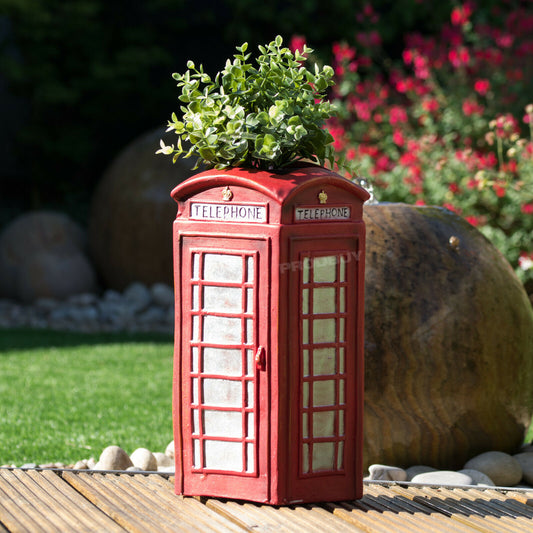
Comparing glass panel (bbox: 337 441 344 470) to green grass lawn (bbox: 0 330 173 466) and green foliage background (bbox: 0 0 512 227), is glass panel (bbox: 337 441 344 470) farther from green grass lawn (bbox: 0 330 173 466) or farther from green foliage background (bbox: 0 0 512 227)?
green foliage background (bbox: 0 0 512 227)

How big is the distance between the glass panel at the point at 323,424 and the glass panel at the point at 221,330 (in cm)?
45

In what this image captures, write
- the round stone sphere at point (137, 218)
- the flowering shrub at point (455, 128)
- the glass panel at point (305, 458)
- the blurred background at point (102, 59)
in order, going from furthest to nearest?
1. the blurred background at point (102, 59)
2. the round stone sphere at point (137, 218)
3. the flowering shrub at point (455, 128)
4. the glass panel at point (305, 458)

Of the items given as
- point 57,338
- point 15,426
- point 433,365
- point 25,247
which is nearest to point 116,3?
point 25,247

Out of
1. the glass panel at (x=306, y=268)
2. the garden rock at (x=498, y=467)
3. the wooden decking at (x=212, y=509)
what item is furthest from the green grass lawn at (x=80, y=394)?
the glass panel at (x=306, y=268)

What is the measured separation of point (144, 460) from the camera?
4.77 meters

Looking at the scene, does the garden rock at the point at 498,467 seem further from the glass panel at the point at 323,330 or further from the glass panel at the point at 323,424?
the glass panel at the point at 323,330

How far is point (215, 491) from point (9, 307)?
7.10 m

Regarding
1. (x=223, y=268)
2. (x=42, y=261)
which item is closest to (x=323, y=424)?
(x=223, y=268)

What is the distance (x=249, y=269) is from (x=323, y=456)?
824 millimetres

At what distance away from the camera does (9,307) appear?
10352mm

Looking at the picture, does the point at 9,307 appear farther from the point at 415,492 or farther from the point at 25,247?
the point at 415,492

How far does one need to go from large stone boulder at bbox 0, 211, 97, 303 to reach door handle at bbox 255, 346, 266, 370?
7316 mm

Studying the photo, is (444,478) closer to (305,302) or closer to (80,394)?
(305,302)

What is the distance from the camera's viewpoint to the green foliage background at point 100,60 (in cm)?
1251
